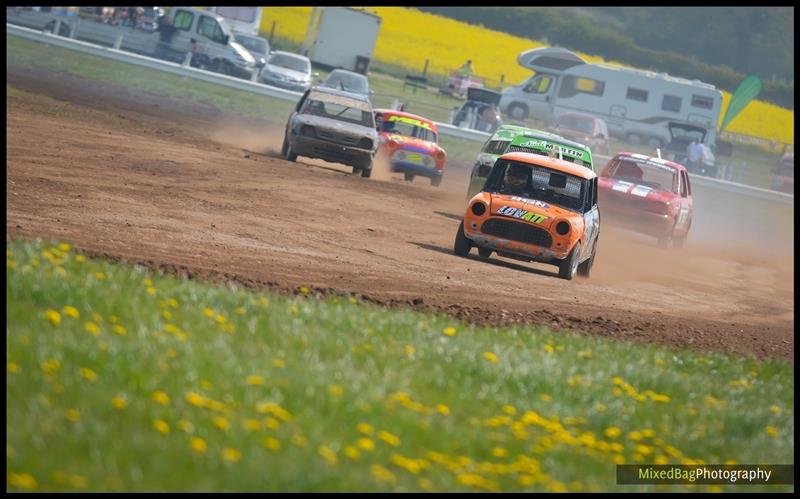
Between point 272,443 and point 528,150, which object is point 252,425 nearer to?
point 272,443

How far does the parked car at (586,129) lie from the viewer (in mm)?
37250

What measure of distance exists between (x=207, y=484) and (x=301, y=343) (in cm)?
272

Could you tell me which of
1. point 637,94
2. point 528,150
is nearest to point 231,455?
point 528,150

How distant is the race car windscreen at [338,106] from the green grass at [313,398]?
14338 mm

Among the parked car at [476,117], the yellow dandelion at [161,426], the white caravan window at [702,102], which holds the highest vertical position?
the white caravan window at [702,102]

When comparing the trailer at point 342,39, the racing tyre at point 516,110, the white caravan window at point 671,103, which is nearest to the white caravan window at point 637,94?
the white caravan window at point 671,103

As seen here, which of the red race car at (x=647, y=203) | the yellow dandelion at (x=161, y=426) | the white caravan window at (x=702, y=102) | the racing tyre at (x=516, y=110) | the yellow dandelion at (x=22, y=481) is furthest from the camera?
the white caravan window at (x=702, y=102)

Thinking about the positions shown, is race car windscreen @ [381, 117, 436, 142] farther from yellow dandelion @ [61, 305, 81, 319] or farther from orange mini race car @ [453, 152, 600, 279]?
yellow dandelion @ [61, 305, 81, 319]

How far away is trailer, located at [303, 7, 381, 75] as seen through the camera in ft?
159

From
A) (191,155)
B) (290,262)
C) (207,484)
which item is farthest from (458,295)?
(191,155)

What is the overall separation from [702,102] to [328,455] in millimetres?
44254

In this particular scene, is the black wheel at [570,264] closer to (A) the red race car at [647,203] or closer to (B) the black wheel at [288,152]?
(A) the red race car at [647,203]

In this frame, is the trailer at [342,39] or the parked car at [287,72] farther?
the trailer at [342,39]

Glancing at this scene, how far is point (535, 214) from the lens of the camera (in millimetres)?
14953
